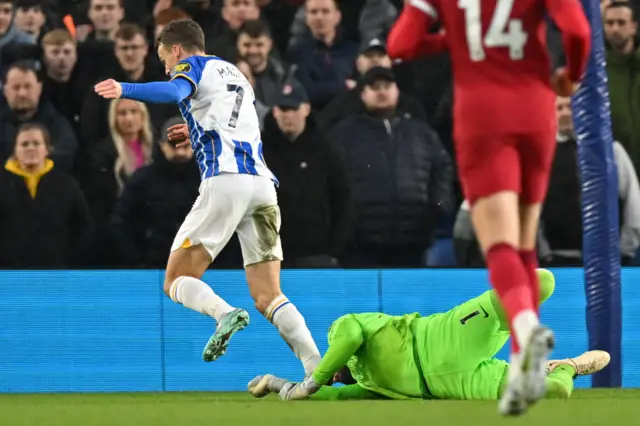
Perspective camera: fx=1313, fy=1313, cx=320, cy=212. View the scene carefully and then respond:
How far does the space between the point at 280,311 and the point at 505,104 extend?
9.05 feet

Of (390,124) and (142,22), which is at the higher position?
(142,22)

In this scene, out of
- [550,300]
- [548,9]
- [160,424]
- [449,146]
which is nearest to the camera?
[548,9]

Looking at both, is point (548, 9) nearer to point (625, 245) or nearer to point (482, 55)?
point (482, 55)

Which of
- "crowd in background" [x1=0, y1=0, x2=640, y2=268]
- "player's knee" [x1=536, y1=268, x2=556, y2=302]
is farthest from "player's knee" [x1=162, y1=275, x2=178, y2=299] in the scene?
"crowd in background" [x1=0, y1=0, x2=640, y2=268]

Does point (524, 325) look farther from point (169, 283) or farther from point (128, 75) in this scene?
point (128, 75)

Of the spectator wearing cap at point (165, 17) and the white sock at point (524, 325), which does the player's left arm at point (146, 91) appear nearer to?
the white sock at point (524, 325)

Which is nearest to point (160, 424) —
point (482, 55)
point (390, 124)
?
point (482, 55)

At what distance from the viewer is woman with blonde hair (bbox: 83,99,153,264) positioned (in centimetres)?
990

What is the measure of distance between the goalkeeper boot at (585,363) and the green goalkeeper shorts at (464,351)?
0.92 feet

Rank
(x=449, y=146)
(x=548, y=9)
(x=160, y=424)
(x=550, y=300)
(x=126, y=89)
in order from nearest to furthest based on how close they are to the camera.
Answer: (x=548, y=9), (x=160, y=424), (x=126, y=89), (x=550, y=300), (x=449, y=146)

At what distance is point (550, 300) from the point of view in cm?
920

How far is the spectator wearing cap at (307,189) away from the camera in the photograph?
31.5 ft

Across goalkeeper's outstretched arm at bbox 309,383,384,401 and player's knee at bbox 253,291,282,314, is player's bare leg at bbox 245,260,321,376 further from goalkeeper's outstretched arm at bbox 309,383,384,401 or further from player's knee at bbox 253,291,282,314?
goalkeeper's outstretched arm at bbox 309,383,384,401

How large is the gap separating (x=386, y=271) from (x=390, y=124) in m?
1.15
